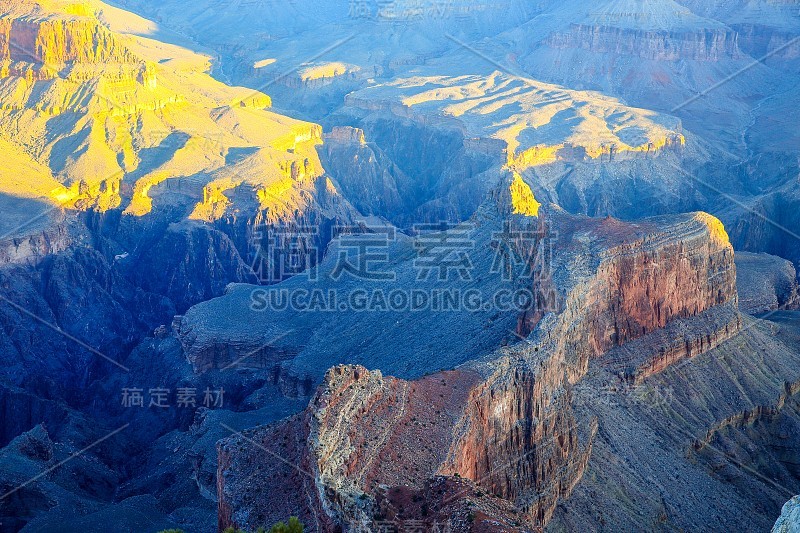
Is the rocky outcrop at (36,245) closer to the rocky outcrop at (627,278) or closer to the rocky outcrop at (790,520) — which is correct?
the rocky outcrop at (627,278)

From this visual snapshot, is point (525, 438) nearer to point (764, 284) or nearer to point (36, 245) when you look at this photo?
point (764, 284)

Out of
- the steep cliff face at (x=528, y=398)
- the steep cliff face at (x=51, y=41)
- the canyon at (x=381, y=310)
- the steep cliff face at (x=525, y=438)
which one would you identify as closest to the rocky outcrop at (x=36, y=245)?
the canyon at (x=381, y=310)

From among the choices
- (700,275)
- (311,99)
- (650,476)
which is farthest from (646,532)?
(311,99)

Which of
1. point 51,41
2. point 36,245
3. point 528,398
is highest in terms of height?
point 51,41

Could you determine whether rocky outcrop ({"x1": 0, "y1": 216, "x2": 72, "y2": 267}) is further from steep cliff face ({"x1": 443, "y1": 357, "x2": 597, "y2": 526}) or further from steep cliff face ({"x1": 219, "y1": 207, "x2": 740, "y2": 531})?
steep cliff face ({"x1": 443, "y1": 357, "x2": 597, "y2": 526})

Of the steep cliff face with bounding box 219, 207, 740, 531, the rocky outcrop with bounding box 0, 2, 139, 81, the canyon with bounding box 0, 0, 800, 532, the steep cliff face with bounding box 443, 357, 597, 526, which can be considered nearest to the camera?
the steep cliff face with bounding box 219, 207, 740, 531

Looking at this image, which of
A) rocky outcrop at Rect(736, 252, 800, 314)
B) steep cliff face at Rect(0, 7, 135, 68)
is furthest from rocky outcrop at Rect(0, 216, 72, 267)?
rocky outcrop at Rect(736, 252, 800, 314)

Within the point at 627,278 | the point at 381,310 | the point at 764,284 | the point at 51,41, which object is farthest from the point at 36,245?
the point at 764,284

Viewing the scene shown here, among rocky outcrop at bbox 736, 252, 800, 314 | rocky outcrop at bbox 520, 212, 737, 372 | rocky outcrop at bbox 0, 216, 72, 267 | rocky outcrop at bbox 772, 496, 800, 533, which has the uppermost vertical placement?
rocky outcrop at bbox 772, 496, 800, 533

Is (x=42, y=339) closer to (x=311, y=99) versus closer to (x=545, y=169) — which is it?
(x=545, y=169)
